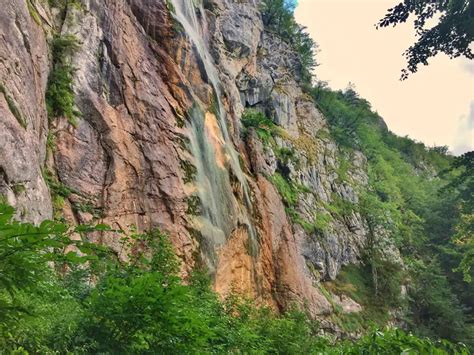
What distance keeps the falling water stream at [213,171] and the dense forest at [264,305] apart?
7.40ft

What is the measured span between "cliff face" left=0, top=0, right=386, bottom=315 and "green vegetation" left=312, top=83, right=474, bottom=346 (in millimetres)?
7629

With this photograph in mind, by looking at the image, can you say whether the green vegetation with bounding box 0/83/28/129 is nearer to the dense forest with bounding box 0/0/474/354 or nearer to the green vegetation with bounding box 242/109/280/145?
the dense forest with bounding box 0/0/474/354

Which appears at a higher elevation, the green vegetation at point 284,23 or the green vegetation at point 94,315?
the green vegetation at point 284,23

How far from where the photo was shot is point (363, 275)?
3131cm

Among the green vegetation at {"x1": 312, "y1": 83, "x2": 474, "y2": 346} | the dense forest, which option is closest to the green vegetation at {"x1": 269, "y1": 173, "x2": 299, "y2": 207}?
the dense forest

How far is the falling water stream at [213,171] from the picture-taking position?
1451 centimetres

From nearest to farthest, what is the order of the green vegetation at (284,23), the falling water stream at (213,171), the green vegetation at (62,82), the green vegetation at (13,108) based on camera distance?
the green vegetation at (13,108) → the green vegetation at (62,82) → the falling water stream at (213,171) → the green vegetation at (284,23)

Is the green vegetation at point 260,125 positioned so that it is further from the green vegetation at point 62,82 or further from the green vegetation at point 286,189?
the green vegetation at point 62,82

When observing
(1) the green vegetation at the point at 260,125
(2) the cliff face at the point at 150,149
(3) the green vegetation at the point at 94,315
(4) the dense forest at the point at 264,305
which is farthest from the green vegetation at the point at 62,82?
(1) the green vegetation at the point at 260,125

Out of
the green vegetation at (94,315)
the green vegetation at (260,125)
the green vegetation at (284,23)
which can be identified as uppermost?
the green vegetation at (284,23)

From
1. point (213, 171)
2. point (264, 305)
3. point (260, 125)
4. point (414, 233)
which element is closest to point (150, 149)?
point (213, 171)

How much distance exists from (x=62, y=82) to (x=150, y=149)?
3219 millimetres

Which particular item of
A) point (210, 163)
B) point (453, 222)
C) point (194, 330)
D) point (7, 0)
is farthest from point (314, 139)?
point (194, 330)

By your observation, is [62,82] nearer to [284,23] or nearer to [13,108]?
[13,108]
